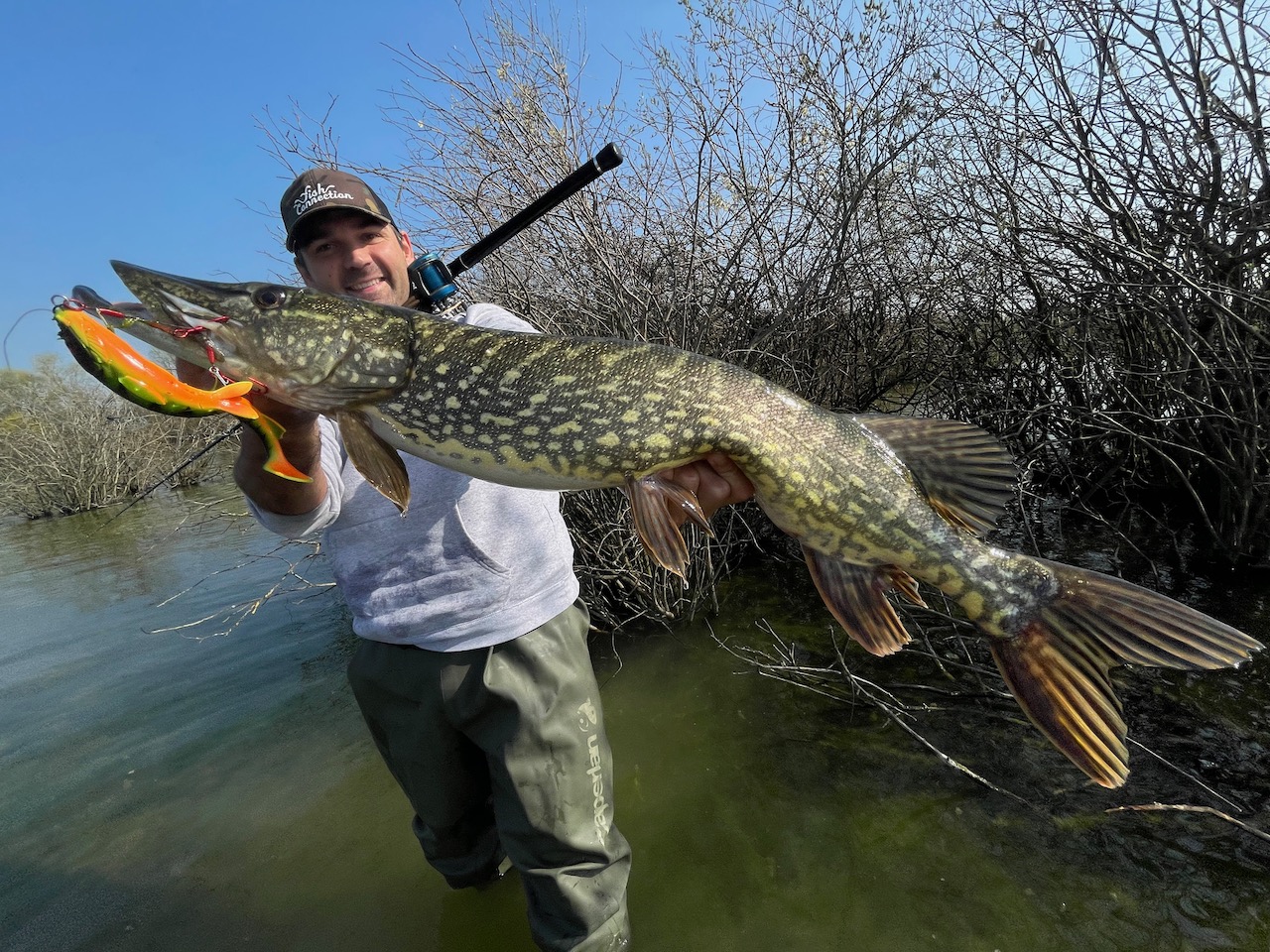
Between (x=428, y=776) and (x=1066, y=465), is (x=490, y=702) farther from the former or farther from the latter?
(x=1066, y=465)

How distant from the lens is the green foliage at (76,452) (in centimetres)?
1205

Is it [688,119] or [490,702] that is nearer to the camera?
[490,702]

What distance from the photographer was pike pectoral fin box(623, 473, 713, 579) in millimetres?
1720

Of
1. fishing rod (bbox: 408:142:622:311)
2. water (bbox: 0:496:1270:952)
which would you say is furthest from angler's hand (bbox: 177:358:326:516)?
water (bbox: 0:496:1270:952)

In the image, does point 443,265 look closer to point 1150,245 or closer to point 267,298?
point 267,298

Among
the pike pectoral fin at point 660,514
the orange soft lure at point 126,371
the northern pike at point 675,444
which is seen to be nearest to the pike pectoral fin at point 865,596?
the northern pike at point 675,444

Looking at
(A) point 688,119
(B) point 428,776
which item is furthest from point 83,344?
(A) point 688,119

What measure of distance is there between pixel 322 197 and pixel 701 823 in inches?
110

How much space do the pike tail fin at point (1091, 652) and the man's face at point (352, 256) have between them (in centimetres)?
223

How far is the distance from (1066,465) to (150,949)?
612cm

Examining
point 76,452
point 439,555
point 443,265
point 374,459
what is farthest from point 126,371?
point 76,452

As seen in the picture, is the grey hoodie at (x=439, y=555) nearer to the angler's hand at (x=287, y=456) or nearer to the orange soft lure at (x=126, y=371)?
the angler's hand at (x=287, y=456)

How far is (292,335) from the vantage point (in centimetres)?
165

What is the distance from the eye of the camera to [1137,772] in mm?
2580
